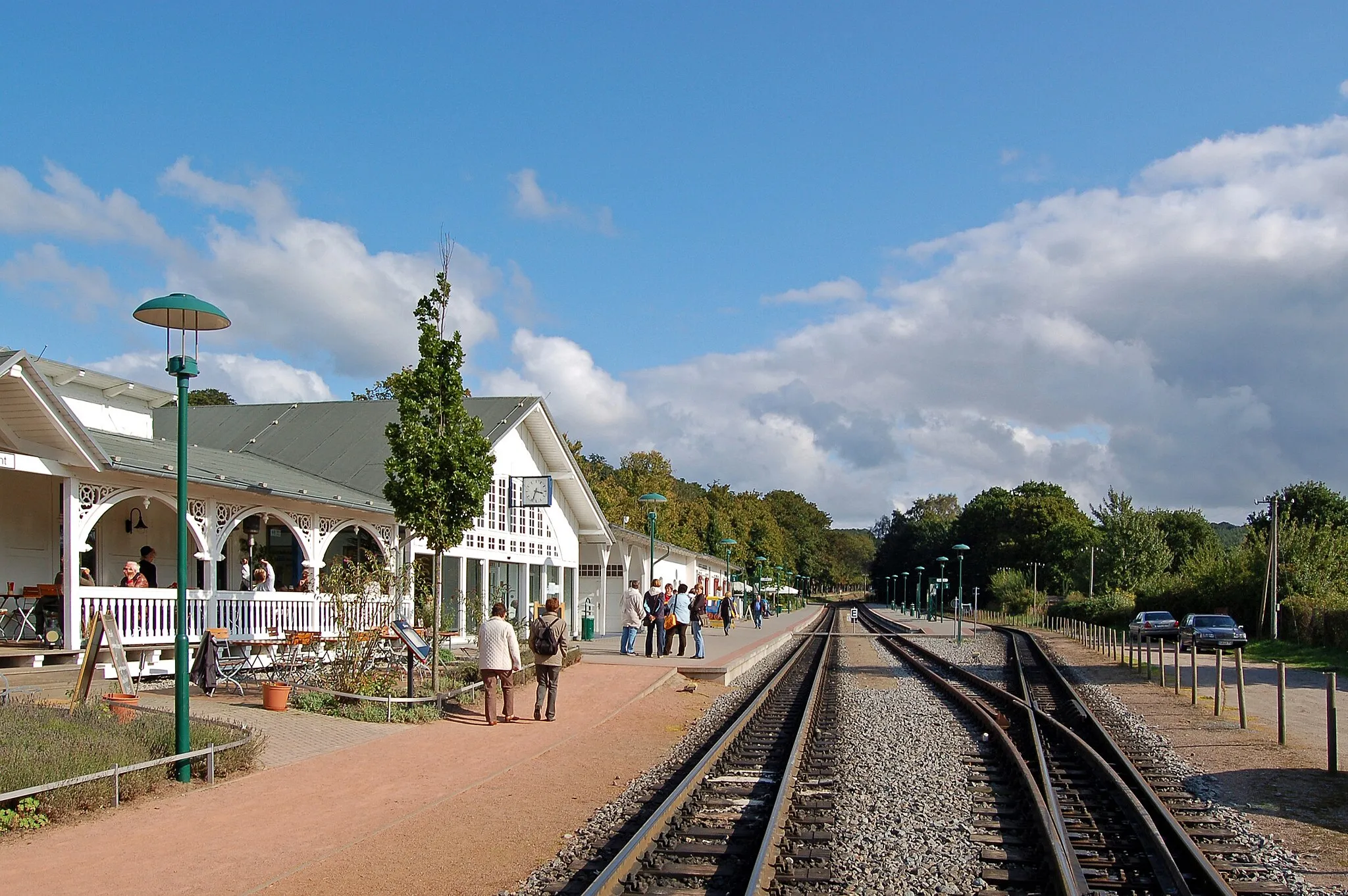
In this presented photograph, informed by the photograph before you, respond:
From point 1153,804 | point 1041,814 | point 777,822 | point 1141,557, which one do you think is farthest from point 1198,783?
point 1141,557

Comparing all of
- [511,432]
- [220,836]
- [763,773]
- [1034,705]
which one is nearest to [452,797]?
[220,836]

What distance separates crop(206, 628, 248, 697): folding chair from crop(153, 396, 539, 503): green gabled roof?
8023 millimetres

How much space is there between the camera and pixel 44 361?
753 inches

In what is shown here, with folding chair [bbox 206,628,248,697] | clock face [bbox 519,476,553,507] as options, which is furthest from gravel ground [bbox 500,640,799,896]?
clock face [bbox 519,476,553,507]

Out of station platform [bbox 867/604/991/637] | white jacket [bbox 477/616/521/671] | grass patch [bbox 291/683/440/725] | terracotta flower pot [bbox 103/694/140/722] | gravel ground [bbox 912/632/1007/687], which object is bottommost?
station platform [bbox 867/604/991/637]

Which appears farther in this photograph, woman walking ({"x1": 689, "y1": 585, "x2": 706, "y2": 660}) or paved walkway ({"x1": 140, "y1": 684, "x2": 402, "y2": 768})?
A: woman walking ({"x1": 689, "y1": 585, "x2": 706, "y2": 660})

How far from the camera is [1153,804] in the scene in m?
9.97

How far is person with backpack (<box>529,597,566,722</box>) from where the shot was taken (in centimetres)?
1494

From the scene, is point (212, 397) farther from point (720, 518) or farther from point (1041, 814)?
point (1041, 814)

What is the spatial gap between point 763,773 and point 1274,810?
4726 mm

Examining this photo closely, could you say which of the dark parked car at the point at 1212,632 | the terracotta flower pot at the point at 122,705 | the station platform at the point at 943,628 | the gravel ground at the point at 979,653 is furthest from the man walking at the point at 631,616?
the station platform at the point at 943,628

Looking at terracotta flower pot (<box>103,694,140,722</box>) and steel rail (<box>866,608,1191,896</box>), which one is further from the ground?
terracotta flower pot (<box>103,694,140,722</box>)

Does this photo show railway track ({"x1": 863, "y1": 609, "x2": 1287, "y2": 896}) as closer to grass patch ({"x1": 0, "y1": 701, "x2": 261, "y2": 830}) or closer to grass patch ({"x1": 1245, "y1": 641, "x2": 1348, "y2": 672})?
grass patch ({"x1": 0, "y1": 701, "x2": 261, "y2": 830})

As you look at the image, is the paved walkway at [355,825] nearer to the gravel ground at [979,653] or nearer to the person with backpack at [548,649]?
the person with backpack at [548,649]
